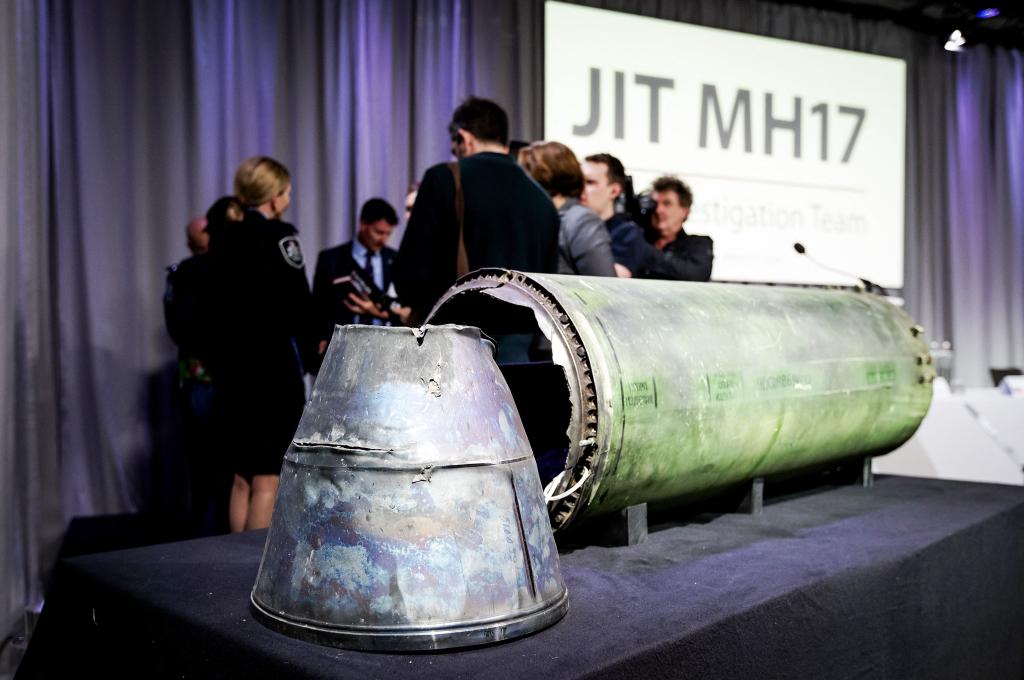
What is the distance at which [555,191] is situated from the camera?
276 centimetres

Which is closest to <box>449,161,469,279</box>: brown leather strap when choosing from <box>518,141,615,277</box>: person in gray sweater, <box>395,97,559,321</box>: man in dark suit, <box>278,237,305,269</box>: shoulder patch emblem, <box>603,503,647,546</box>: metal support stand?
<box>395,97,559,321</box>: man in dark suit

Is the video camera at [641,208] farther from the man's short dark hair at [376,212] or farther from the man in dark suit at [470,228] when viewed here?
the man's short dark hair at [376,212]

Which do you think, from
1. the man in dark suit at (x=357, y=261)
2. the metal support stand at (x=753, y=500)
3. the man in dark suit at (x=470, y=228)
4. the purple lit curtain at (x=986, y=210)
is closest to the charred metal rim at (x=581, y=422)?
the metal support stand at (x=753, y=500)

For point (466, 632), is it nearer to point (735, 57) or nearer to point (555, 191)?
point (555, 191)

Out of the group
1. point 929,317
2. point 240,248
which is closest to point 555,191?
point 240,248

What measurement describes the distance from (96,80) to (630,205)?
2.74 m

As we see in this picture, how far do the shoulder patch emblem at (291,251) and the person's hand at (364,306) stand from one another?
3.13ft

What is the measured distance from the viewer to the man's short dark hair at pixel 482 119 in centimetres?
247

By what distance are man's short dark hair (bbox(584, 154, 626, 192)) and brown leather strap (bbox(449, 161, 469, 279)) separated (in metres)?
0.82

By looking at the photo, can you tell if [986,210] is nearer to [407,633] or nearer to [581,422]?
[581,422]

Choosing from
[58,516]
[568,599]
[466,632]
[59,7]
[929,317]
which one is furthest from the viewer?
[929,317]

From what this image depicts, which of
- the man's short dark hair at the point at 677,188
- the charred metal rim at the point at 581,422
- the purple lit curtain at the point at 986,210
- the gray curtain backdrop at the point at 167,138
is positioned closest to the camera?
the charred metal rim at the point at 581,422

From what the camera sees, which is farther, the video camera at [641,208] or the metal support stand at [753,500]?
the video camera at [641,208]

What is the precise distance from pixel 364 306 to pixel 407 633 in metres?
2.77
